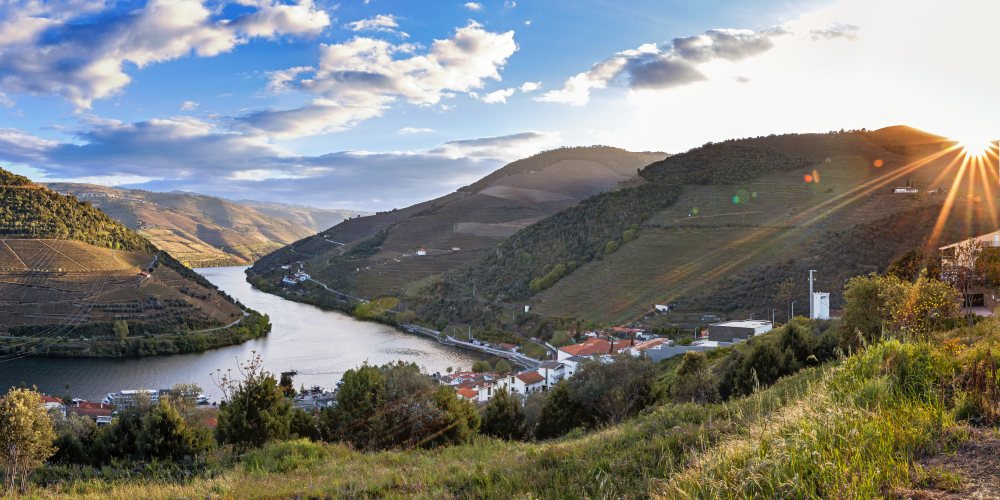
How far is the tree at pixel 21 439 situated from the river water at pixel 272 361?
1710 cm

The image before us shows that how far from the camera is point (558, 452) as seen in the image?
17.1 feet

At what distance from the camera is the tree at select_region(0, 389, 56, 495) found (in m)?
8.74

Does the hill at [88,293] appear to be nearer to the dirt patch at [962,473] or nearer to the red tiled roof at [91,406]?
the red tiled roof at [91,406]

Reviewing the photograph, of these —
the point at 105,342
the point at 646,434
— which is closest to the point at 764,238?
the point at 646,434

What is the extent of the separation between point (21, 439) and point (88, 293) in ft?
152

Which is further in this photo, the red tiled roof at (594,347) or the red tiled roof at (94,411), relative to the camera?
the red tiled roof at (594,347)

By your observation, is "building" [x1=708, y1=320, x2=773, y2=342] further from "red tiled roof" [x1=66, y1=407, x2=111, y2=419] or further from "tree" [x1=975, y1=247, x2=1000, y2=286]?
"red tiled roof" [x1=66, y1=407, x2=111, y2=419]

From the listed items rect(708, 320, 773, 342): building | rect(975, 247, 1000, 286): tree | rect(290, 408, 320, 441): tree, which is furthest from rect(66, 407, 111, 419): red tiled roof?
rect(975, 247, 1000, 286): tree

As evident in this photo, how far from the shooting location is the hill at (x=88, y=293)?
42.3 meters

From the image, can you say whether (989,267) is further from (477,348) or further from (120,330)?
(120,330)

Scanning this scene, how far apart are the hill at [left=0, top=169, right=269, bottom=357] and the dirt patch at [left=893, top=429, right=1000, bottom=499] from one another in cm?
4829

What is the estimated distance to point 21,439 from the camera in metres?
8.78

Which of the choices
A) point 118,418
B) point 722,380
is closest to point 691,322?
point 722,380

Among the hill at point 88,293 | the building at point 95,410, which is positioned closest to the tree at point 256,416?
the building at point 95,410
